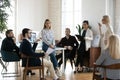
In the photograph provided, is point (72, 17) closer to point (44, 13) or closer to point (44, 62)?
point (44, 13)

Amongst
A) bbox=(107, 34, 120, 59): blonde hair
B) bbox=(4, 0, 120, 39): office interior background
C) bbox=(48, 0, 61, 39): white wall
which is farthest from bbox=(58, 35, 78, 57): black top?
bbox=(48, 0, 61, 39): white wall

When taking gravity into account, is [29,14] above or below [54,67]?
above

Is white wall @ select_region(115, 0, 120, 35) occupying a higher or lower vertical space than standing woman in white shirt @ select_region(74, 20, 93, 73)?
higher

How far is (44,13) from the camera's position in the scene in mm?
11914

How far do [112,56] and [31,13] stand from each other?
756 centimetres

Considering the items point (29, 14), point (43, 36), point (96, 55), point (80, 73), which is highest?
point (29, 14)

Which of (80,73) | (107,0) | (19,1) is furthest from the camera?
(19,1)

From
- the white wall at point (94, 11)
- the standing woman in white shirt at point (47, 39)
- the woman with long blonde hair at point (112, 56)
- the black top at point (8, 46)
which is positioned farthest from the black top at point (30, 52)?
the white wall at point (94, 11)

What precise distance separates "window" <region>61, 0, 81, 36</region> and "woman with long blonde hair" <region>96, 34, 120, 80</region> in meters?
6.64

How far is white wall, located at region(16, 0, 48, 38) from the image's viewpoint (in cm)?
1130

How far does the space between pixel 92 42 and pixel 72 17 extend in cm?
334

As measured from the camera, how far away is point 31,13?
11.6 meters

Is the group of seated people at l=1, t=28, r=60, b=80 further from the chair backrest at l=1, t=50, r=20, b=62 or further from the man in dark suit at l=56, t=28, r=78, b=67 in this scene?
the man in dark suit at l=56, t=28, r=78, b=67

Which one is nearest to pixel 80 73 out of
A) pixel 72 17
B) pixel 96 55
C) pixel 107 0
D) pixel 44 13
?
pixel 96 55
